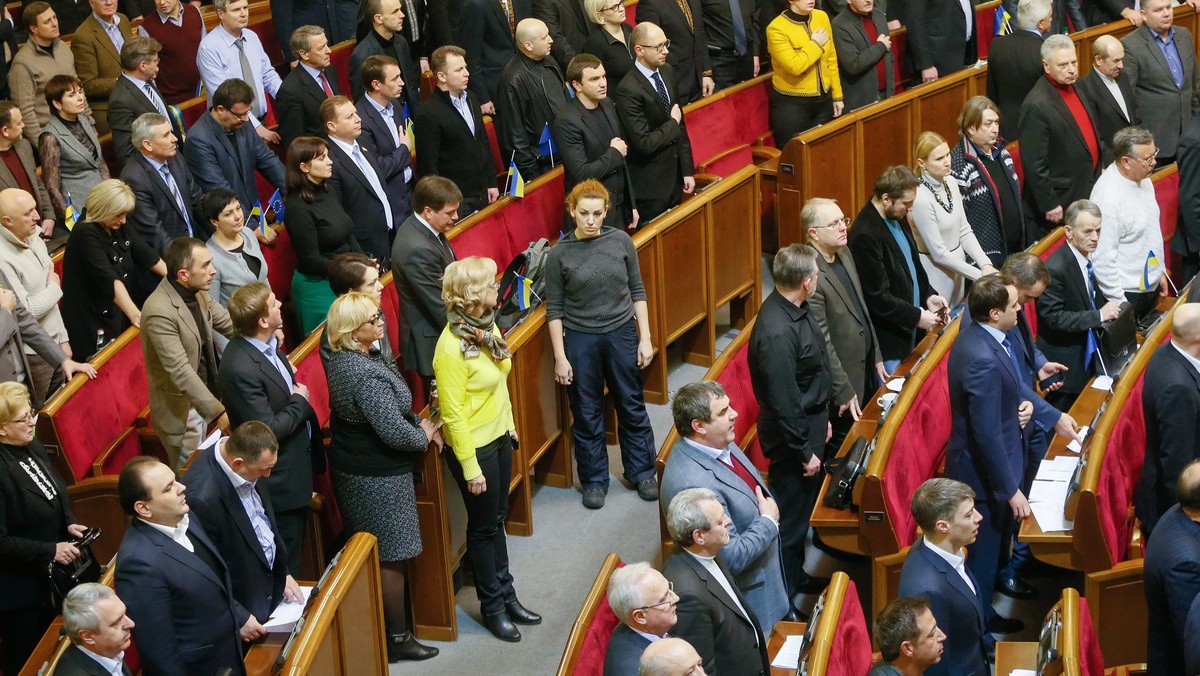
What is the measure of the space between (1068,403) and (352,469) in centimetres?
279

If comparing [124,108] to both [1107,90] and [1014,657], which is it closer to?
[1014,657]

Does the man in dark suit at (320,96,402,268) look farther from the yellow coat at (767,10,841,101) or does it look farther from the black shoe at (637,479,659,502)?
the yellow coat at (767,10,841,101)

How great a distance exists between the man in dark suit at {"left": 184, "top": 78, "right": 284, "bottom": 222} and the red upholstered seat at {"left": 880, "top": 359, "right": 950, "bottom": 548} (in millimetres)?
2653

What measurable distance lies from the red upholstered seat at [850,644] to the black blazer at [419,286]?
5.77 feet

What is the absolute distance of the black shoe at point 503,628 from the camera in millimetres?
4312

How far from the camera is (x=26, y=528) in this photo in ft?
12.3

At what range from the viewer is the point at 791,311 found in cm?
421

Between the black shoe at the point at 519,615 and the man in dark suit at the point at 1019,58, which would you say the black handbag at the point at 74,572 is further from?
the man in dark suit at the point at 1019,58

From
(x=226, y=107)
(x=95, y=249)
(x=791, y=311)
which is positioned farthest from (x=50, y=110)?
(x=791, y=311)

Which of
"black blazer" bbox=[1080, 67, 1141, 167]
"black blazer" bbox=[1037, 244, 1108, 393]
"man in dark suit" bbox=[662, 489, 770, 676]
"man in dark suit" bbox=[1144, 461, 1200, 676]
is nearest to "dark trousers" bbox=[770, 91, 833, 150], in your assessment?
"black blazer" bbox=[1080, 67, 1141, 167]

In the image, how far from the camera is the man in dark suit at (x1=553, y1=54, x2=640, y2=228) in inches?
210

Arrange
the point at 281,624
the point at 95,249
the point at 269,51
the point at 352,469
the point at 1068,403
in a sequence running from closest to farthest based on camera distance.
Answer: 1. the point at 281,624
2. the point at 352,469
3. the point at 95,249
4. the point at 1068,403
5. the point at 269,51

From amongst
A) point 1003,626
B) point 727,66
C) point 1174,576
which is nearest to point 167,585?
point 1174,576

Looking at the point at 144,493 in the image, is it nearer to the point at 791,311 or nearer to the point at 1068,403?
the point at 791,311
